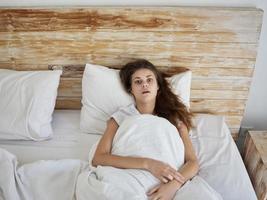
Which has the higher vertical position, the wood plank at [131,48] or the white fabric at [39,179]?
the wood plank at [131,48]

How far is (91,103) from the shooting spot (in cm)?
153

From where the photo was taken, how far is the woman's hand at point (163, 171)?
1158mm

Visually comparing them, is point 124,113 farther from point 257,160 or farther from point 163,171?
point 257,160

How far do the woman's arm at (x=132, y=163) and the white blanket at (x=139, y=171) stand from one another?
0.07ft

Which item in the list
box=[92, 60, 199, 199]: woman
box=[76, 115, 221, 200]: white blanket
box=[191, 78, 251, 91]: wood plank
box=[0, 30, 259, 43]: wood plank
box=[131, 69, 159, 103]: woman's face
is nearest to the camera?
box=[76, 115, 221, 200]: white blanket

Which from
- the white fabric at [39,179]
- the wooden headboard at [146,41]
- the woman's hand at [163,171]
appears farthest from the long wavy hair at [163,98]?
the white fabric at [39,179]

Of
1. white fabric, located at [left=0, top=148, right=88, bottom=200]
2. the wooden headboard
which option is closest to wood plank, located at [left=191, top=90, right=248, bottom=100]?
the wooden headboard

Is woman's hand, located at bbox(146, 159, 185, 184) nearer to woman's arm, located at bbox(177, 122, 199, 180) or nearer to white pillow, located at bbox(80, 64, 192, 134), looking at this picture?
woman's arm, located at bbox(177, 122, 199, 180)

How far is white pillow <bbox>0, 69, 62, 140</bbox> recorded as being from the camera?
4.77 feet

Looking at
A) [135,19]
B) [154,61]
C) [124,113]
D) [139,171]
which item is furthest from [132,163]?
[135,19]

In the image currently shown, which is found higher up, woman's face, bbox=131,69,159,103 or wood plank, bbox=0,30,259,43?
wood plank, bbox=0,30,259,43

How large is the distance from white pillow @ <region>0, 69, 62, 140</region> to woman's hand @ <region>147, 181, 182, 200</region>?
2.11ft

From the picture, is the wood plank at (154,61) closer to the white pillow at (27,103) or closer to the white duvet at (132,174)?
the white pillow at (27,103)

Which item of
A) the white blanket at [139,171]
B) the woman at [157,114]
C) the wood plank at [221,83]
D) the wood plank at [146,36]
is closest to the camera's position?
the white blanket at [139,171]
